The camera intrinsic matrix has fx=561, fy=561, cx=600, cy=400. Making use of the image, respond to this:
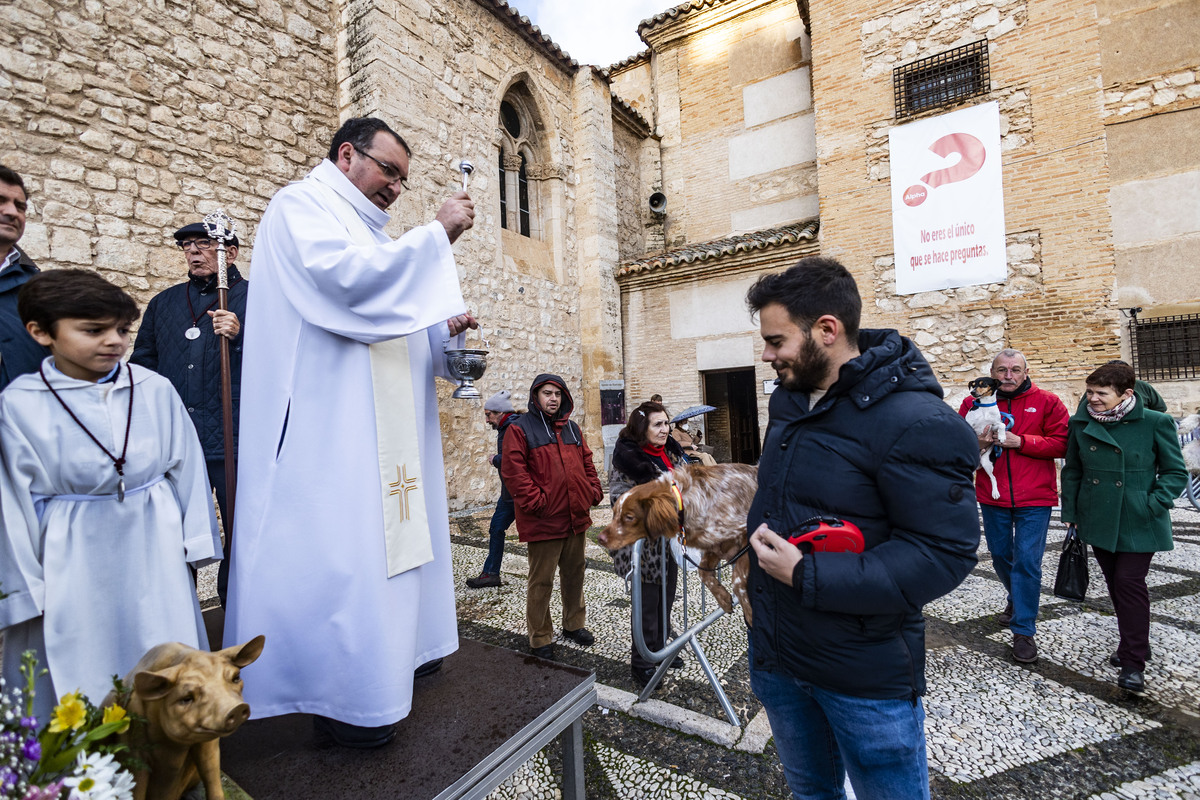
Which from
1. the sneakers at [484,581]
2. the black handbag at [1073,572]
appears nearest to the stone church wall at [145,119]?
the sneakers at [484,581]

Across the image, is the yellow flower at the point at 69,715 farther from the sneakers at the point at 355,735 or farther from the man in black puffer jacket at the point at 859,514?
the man in black puffer jacket at the point at 859,514

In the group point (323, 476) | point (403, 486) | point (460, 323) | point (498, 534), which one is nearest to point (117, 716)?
point (323, 476)

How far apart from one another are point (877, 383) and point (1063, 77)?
34.4ft

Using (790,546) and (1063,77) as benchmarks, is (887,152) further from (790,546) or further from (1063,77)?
(790,546)

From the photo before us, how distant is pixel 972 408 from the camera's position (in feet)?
11.4

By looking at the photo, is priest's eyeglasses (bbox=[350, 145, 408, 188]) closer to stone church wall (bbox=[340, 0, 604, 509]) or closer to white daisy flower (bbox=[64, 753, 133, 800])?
white daisy flower (bbox=[64, 753, 133, 800])

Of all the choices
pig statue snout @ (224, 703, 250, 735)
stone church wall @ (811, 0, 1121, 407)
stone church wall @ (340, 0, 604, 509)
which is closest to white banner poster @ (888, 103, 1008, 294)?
stone church wall @ (811, 0, 1121, 407)

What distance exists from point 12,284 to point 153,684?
5.26ft

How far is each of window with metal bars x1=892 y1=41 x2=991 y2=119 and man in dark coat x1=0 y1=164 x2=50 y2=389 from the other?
430 inches

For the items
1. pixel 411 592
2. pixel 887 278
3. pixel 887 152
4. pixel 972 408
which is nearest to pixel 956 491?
pixel 411 592

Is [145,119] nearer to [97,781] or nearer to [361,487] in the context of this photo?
[361,487]

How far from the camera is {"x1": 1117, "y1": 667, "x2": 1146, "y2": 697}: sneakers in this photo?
285 centimetres

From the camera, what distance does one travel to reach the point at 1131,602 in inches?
117

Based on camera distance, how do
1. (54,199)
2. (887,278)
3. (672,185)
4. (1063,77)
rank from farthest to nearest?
(672,185), (887,278), (1063,77), (54,199)
